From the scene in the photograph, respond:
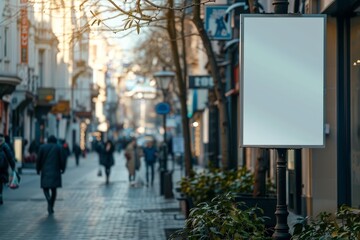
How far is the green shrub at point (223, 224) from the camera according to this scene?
30.3ft

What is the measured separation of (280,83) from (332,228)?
1.49 metres

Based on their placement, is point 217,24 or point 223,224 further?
point 217,24

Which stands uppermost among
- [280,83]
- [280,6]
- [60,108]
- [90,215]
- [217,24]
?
[217,24]

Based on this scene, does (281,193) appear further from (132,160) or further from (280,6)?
(132,160)

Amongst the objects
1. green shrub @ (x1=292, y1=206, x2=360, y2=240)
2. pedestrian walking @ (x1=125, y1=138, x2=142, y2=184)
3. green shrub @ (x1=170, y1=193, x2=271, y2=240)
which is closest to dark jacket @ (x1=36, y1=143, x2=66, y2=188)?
green shrub @ (x1=170, y1=193, x2=271, y2=240)

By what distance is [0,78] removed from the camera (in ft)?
95.7

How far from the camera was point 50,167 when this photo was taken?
20.0 meters

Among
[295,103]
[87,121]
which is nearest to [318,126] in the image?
[295,103]

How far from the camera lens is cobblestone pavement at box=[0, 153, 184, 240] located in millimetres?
15705

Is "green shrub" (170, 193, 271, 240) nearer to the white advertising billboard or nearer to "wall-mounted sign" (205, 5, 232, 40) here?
the white advertising billboard

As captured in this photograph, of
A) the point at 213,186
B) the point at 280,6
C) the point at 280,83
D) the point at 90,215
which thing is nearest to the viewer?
the point at 280,83

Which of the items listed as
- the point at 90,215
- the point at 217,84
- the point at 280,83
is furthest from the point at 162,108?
the point at 280,83

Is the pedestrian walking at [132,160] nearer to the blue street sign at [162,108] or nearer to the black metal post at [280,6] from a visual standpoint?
the blue street sign at [162,108]

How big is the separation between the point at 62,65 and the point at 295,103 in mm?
55036
